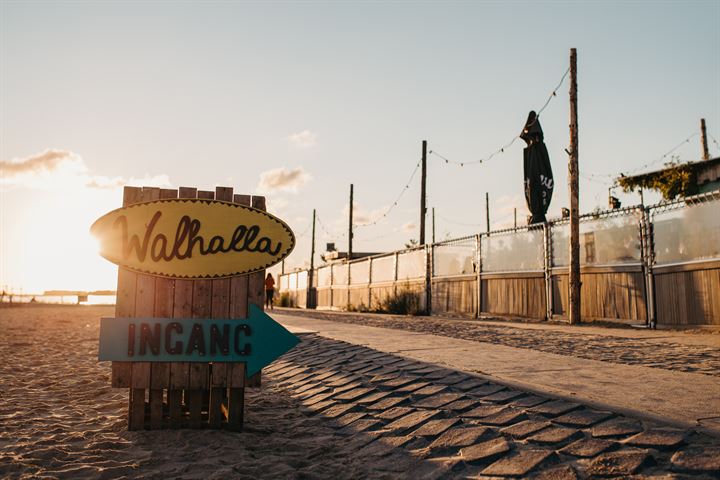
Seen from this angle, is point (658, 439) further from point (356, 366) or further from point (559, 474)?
point (356, 366)

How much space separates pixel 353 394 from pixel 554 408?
2.11 metres

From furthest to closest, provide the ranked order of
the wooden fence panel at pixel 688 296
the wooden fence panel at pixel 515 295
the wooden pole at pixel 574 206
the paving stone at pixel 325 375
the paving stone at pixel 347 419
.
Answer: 1. the wooden fence panel at pixel 515 295
2. the wooden pole at pixel 574 206
3. the wooden fence panel at pixel 688 296
4. the paving stone at pixel 325 375
5. the paving stone at pixel 347 419

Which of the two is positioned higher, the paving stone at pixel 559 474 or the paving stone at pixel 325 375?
the paving stone at pixel 325 375

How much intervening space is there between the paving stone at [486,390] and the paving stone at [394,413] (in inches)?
21.1

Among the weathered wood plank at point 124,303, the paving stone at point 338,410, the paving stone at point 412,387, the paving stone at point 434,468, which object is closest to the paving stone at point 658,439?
the paving stone at point 434,468

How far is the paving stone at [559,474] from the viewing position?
121 inches

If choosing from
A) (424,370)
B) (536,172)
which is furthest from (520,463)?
(536,172)

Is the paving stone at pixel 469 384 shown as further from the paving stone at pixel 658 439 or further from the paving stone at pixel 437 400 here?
the paving stone at pixel 658 439

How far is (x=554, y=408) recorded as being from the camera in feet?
13.1

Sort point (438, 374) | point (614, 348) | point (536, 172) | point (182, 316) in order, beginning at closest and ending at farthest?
1. point (182, 316)
2. point (438, 374)
3. point (614, 348)
4. point (536, 172)

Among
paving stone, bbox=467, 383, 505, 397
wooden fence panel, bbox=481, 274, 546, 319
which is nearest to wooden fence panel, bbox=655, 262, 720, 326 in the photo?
wooden fence panel, bbox=481, 274, 546, 319

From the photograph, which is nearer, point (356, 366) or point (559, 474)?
point (559, 474)

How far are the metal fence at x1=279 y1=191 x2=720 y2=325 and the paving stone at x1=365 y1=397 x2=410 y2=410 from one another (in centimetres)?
886

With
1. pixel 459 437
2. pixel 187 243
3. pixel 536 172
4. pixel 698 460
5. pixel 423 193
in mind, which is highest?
pixel 423 193
